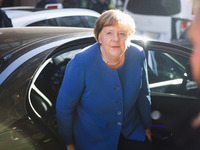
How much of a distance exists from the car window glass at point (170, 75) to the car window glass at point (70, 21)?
213 centimetres

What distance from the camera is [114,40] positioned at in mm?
1878

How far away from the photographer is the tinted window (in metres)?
6.01

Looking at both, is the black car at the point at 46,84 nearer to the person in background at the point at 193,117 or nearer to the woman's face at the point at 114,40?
the person in background at the point at 193,117

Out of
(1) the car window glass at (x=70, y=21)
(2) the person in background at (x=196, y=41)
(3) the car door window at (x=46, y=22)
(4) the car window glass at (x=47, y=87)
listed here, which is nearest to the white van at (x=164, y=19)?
(1) the car window glass at (x=70, y=21)

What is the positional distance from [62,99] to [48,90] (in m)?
0.75

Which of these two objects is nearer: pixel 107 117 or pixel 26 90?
pixel 26 90

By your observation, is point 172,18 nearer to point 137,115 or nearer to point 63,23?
point 63,23

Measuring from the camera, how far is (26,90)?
1.75m

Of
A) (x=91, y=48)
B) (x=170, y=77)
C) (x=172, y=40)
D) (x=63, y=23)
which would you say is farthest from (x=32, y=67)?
Answer: (x=172, y=40)

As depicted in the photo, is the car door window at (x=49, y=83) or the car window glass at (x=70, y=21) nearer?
the car door window at (x=49, y=83)

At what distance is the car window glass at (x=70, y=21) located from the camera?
4699 mm

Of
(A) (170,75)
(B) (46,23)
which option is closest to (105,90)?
(A) (170,75)

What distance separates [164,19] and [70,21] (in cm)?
211

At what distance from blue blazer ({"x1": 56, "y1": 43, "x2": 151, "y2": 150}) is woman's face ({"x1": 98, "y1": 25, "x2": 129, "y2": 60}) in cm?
7
